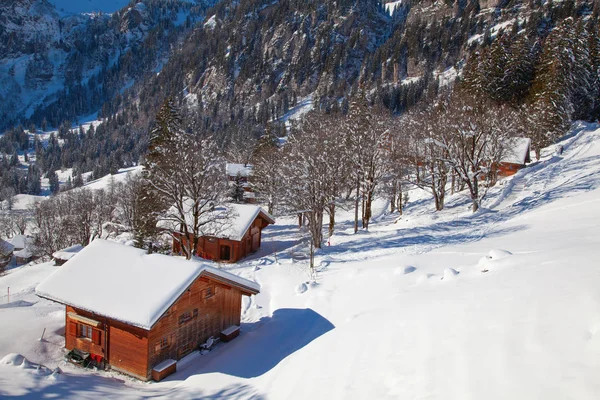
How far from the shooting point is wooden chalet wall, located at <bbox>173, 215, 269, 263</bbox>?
31594 millimetres

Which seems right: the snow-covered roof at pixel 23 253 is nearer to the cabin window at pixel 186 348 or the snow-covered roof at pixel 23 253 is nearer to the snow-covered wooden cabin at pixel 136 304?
the snow-covered wooden cabin at pixel 136 304

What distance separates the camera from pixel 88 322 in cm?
1570

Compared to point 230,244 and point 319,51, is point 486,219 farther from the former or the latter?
point 319,51

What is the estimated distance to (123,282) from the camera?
1566 centimetres

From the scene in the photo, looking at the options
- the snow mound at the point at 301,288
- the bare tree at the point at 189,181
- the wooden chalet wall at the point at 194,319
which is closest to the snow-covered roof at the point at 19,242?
the bare tree at the point at 189,181

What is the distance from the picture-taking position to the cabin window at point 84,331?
16203 mm

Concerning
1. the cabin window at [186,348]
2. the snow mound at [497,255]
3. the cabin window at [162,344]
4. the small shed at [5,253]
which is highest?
the snow mound at [497,255]

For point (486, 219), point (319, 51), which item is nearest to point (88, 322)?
point (486, 219)

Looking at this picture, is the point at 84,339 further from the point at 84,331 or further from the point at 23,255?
the point at 23,255

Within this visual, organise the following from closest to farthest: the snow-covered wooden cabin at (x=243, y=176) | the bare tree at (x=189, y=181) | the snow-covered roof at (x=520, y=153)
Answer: the bare tree at (x=189, y=181), the snow-covered roof at (x=520, y=153), the snow-covered wooden cabin at (x=243, y=176)

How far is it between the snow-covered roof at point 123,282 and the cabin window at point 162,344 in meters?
1.73

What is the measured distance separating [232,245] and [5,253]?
38.5 metres

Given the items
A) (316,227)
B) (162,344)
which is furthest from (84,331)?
(316,227)

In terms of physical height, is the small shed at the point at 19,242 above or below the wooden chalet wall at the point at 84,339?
below
